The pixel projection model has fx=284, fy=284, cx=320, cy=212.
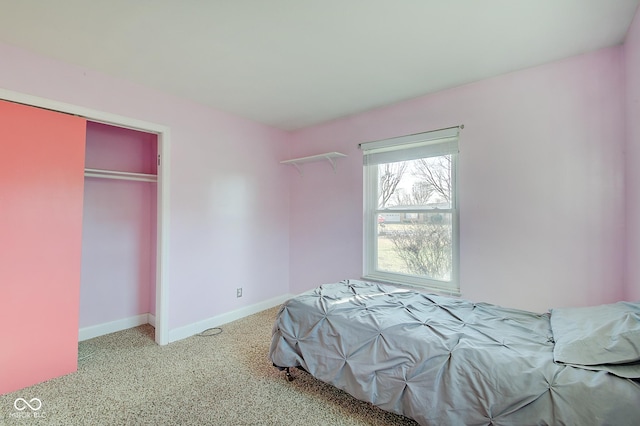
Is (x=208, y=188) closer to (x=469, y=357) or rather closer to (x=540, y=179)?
(x=469, y=357)

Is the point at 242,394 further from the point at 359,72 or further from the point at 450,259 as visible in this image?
the point at 359,72

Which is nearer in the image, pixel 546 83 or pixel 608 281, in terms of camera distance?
pixel 608 281

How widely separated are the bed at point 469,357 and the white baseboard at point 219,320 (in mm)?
1332

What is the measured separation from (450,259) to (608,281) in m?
1.07

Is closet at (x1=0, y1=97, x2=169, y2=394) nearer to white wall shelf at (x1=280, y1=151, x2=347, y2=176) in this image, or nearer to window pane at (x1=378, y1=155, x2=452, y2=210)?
white wall shelf at (x1=280, y1=151, x2=347, y2=176)

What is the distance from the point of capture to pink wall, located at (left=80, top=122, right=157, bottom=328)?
2918mm

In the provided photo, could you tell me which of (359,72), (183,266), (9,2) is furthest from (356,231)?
(9,2)

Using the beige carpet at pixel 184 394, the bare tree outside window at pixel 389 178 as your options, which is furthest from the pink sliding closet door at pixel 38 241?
the bare tree outside window at pixel 389 178

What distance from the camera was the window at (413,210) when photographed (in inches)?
107

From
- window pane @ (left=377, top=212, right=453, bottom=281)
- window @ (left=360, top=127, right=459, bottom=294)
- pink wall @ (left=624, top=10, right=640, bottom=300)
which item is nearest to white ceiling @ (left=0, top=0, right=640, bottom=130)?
pink wall @ (left=624, top=10, right=640, bottom=300)

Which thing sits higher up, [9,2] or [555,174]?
[9,2]

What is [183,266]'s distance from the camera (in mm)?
2898

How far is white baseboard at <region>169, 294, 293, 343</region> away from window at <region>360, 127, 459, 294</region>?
140 centimetres

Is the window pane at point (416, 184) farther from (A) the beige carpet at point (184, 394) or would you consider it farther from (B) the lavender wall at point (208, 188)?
(A) the beige carpet at point (184, 394)
